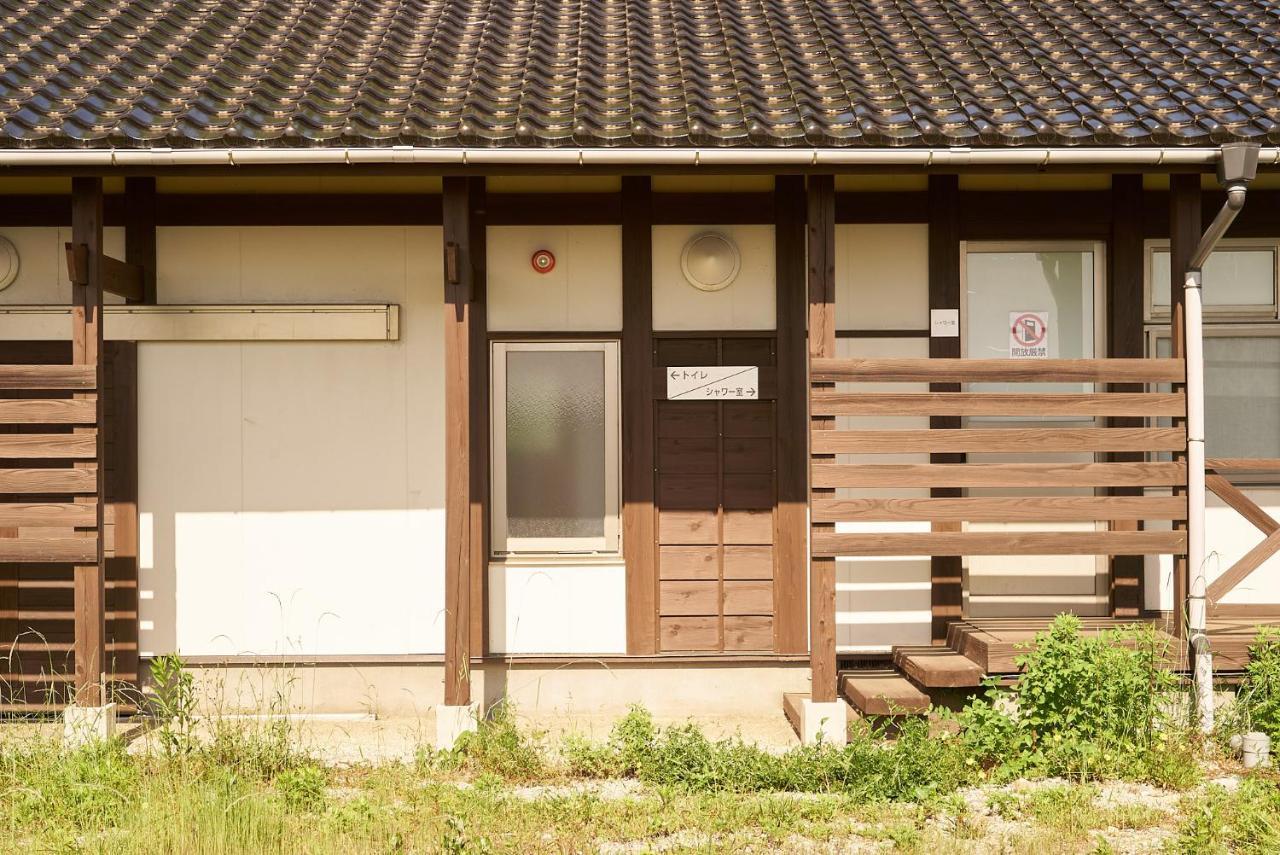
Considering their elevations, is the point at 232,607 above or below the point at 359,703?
above

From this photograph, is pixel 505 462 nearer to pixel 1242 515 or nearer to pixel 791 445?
pixel 791 445

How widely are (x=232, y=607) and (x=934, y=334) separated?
4885 mm

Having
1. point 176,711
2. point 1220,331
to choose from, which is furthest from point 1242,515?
point 176,711

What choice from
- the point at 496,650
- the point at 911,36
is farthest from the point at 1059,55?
the point at 496,650

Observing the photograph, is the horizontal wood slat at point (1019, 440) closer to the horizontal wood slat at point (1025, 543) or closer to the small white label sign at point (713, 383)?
the horizontal wood slat at point (1025, 543)

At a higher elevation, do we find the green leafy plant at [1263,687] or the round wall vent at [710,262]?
the round wall vent at [710,262]

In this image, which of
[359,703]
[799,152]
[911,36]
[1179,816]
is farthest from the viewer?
[911,36]

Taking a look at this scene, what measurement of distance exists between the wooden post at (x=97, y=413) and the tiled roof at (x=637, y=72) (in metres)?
0.39

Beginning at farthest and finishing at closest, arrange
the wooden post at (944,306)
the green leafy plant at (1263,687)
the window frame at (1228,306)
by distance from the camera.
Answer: the window frame at (1228,306) → the wooden post at (944,306) → the green leafy plant at (1263,687)

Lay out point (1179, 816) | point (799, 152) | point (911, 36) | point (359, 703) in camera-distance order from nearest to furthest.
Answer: point (1179, 816)
point (799, 152)
point (359, 703)
point (911, 36)

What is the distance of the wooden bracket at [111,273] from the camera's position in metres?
5.28

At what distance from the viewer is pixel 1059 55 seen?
6.38 metres

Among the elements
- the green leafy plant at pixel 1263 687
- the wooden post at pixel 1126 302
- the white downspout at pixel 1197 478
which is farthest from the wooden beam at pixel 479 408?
the green leafy plant at pixel 1263 687

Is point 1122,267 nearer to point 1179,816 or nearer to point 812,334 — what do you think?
point 812,334
